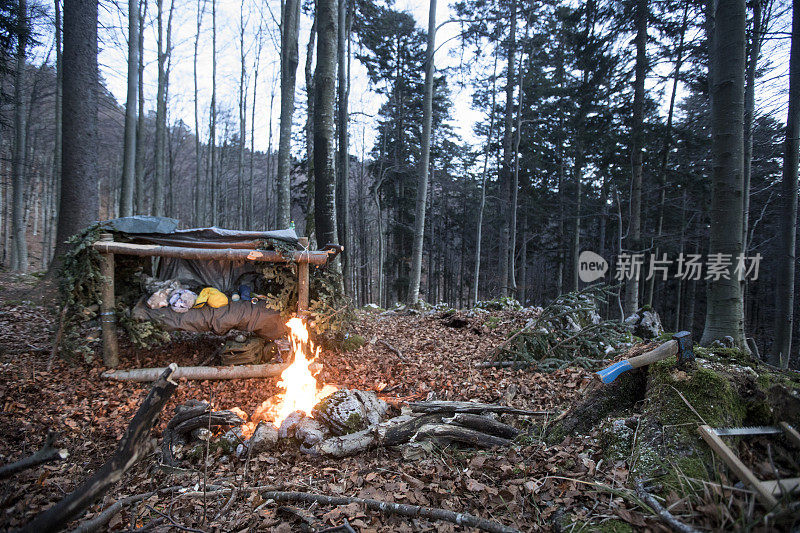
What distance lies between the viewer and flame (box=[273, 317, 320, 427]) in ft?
13.6

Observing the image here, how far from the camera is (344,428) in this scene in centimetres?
355

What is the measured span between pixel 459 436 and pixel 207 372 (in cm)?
388

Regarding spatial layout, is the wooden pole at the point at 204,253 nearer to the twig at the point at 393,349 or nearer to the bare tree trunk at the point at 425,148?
the twig at the point at 393,349

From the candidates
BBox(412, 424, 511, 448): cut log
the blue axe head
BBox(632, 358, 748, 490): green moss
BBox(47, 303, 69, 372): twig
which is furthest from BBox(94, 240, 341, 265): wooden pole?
BBox(632, 358, 748, 490): green moss

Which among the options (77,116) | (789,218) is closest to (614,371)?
(77,116)

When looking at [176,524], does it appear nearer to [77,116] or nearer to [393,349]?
[393,349]

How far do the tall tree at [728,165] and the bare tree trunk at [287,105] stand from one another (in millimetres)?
10294

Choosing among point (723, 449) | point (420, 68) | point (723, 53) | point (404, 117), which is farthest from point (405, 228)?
point (723, 449)

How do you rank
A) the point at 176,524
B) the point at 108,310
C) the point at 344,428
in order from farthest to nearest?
the point at 108,310 < the point at 344,428 < the point at 176,524

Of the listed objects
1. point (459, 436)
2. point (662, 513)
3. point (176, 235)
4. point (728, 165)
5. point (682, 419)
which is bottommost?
point (459, 436)

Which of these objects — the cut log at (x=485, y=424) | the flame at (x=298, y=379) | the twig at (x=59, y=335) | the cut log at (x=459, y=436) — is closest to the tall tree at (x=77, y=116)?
the twig at (x=59, y=335)

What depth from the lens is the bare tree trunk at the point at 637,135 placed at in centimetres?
1125

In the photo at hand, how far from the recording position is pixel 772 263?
59.3ft

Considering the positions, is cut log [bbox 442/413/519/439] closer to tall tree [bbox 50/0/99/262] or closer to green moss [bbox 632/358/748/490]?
green moss [bbox 632/358/748/490]
